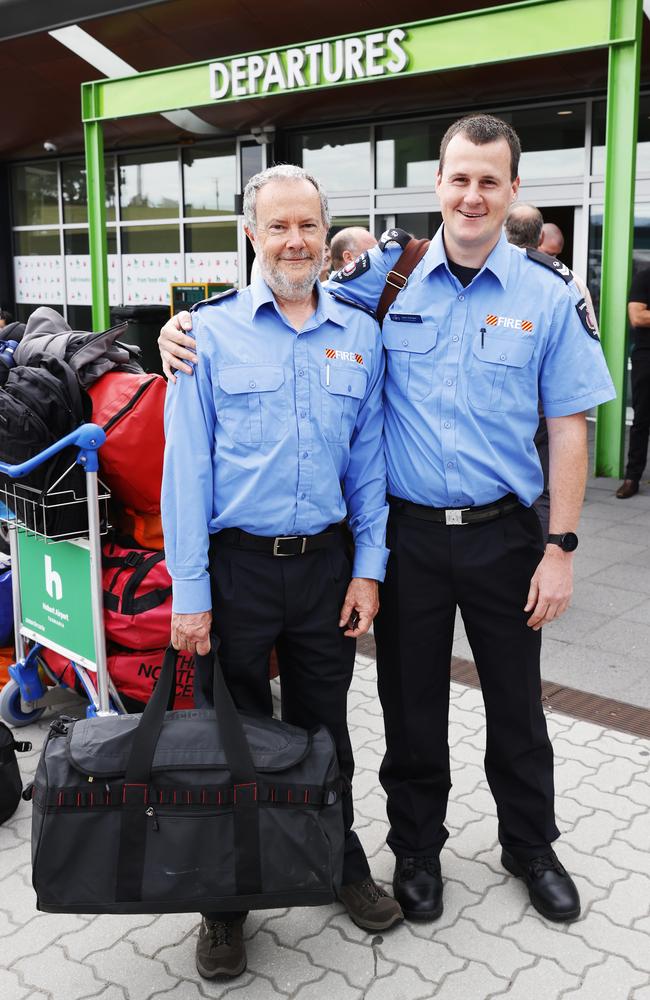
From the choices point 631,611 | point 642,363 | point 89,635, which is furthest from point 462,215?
point 642,363

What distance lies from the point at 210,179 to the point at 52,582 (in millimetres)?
10859

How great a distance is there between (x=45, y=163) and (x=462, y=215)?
→ 15029 mm

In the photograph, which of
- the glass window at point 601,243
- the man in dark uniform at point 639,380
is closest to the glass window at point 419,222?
the glass window at point 601,243

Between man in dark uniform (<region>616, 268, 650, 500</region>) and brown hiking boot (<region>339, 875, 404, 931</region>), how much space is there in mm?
5591

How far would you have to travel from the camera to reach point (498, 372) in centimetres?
265

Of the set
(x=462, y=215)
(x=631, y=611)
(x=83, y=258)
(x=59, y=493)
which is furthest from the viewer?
(x=83, y=258)

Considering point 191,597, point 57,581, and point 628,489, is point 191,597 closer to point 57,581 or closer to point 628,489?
point 57,581

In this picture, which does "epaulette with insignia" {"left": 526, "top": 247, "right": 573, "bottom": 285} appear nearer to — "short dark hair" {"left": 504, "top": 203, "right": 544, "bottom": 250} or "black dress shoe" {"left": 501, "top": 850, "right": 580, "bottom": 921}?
"black dress shoe" {"left": 501, "top": 850, "right": 580, "bottom": 921}

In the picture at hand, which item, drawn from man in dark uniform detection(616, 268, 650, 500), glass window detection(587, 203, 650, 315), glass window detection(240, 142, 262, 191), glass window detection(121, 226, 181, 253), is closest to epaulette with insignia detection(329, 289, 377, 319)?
man in dark uniform detection(616, 268, 650, 500)

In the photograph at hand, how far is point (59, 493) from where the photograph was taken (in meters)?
3.60

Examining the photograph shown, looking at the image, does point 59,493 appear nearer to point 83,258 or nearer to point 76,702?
point 76,702

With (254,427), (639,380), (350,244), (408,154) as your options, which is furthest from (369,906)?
(408,154)

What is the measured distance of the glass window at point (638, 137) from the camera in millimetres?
9727

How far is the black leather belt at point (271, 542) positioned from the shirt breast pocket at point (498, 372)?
56cm
